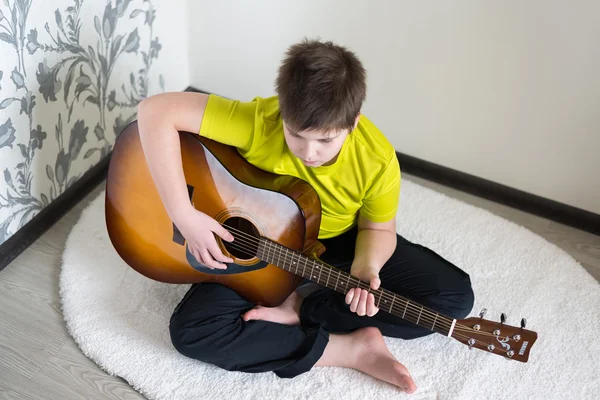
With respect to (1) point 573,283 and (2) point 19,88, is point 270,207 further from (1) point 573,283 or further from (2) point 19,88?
(1) point 573,283

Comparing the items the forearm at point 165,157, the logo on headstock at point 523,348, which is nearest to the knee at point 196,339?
the forearm at point 165,157

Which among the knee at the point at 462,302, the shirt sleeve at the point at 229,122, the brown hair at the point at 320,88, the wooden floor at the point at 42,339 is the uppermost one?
the brown hair at the point at 320,88

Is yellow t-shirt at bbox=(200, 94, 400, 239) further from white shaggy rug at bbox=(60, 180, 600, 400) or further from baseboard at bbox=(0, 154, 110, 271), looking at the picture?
baseboard at bbox=(0, 154, 110, 271)

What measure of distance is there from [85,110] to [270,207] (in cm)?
63

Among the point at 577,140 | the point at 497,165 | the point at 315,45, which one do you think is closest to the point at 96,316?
the point at 315,45

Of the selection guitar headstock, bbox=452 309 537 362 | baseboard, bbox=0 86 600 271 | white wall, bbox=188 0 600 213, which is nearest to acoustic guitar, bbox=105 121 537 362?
guitar headstock, bbox=452 309 537 362

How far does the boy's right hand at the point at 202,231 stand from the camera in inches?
45.0

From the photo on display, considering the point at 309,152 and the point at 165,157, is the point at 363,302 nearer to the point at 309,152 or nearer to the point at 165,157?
the point at 309,152

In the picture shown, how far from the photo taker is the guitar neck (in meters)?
1.13

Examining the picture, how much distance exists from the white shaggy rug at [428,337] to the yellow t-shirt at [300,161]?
1.25 feet

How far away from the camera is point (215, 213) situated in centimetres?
117

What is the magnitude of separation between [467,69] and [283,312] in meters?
0.77

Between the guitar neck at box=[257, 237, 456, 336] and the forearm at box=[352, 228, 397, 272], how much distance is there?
8 cm

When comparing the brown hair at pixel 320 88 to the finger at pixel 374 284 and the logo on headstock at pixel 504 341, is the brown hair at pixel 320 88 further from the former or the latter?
the logo on headstock at pixel 504 341
